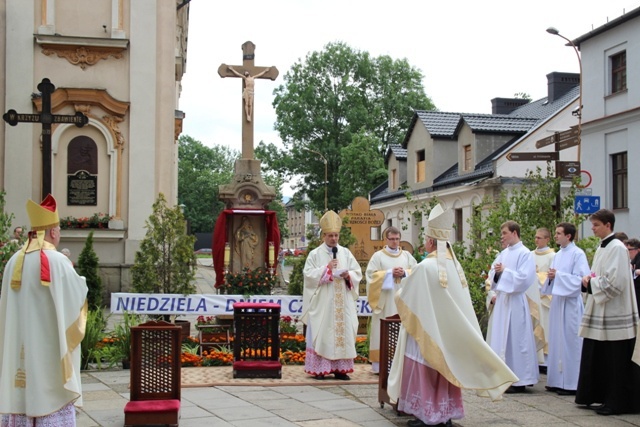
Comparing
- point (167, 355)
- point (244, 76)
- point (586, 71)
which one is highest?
point (586, 71)

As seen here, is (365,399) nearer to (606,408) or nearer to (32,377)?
(606,408)

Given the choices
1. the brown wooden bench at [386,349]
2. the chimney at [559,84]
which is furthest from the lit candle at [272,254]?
the chimney at [559,84]

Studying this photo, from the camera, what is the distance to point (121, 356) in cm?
1104

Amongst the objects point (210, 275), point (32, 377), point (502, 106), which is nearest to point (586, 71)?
point (502, 106)

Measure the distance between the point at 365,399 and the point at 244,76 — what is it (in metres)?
8.51

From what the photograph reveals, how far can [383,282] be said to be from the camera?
34.9ft

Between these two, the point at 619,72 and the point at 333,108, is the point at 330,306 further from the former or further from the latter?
the point at 333,108

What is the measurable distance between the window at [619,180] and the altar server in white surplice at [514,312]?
19014 millimetres

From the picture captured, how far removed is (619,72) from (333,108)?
87.6 ft

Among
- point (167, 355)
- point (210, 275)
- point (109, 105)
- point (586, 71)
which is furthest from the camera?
point (210, 275)

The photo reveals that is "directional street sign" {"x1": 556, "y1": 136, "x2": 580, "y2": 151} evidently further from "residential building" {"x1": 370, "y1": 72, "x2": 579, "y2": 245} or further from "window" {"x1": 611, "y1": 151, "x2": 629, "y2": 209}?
"residential building" {"x1": 370, "y1": 72, "x2": 579, "y2": 245}

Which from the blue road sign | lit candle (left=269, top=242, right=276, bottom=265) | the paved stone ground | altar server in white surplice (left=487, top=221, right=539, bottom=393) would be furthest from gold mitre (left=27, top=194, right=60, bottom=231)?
the blue road sign

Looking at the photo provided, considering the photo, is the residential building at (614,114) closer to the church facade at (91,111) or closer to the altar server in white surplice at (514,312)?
the church facade at (91,111)

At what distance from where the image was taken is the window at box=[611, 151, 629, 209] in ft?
89.5
